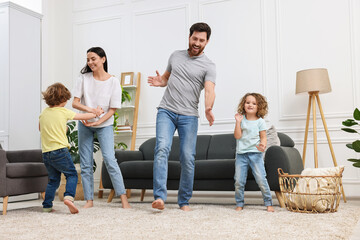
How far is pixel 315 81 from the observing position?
153 inches

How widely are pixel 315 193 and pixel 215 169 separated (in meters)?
0.90

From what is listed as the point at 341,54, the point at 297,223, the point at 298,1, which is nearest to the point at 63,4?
the point at 298,1

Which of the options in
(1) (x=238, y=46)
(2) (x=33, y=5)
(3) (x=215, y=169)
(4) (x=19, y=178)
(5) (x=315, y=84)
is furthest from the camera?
(2) (x=33, y=5)

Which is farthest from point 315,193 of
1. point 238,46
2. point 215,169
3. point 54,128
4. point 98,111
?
point 238,46

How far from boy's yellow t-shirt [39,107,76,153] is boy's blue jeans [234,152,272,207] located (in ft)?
4.14

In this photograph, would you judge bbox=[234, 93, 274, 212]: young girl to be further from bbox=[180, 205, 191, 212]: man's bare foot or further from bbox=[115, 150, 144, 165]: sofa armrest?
bbox=[115, 150, 144, 165]: sofa armrest

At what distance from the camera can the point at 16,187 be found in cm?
304

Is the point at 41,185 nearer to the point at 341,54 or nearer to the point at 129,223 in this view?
the point at 129,223

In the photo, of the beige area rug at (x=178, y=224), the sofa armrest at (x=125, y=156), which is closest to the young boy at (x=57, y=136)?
the beige area rug at (x=178, y=224)

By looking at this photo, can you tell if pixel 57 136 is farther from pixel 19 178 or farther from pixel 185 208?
pixel 185 208

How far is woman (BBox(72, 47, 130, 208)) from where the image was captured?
301 cm

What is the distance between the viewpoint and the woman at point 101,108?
3.01m

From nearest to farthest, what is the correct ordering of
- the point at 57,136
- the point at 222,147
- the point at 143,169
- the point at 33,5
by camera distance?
the point at 57,136, the point at 143,169, the point at 222,147, the point at 33,5

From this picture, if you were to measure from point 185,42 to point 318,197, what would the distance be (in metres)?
2.79
